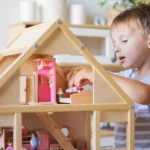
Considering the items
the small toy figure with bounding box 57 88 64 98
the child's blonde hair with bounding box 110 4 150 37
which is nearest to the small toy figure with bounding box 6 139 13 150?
the small toy figure with bounding box 57 88 64 98

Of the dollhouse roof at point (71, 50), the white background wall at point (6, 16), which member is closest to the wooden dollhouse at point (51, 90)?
the dollhouse roof at point (71, 50)

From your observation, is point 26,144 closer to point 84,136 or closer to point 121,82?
point 84,136

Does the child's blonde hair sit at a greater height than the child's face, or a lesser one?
greater

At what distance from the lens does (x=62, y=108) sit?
0.71 meters

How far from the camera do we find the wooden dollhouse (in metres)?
0.68

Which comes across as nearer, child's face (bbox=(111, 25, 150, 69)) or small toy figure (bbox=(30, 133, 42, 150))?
small toy figure (bbox=(30, 133, 42, 150))

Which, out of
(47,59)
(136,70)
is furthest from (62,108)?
(136,70)

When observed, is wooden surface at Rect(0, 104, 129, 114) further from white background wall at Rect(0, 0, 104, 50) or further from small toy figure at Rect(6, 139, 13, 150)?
white background wall at Rect(0, 0, 104, 50)

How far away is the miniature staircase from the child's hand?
0.09 m

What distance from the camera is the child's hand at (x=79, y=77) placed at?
85 cm

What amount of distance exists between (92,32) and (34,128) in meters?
1.26

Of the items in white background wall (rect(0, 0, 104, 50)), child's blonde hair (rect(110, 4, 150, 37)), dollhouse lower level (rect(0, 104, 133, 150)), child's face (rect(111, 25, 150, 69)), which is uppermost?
white background wall (rect(0, 0, 104, 50))

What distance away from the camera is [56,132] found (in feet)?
3.10

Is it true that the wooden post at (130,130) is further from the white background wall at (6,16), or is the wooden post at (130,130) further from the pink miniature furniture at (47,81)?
the white background wall at (6,16)
